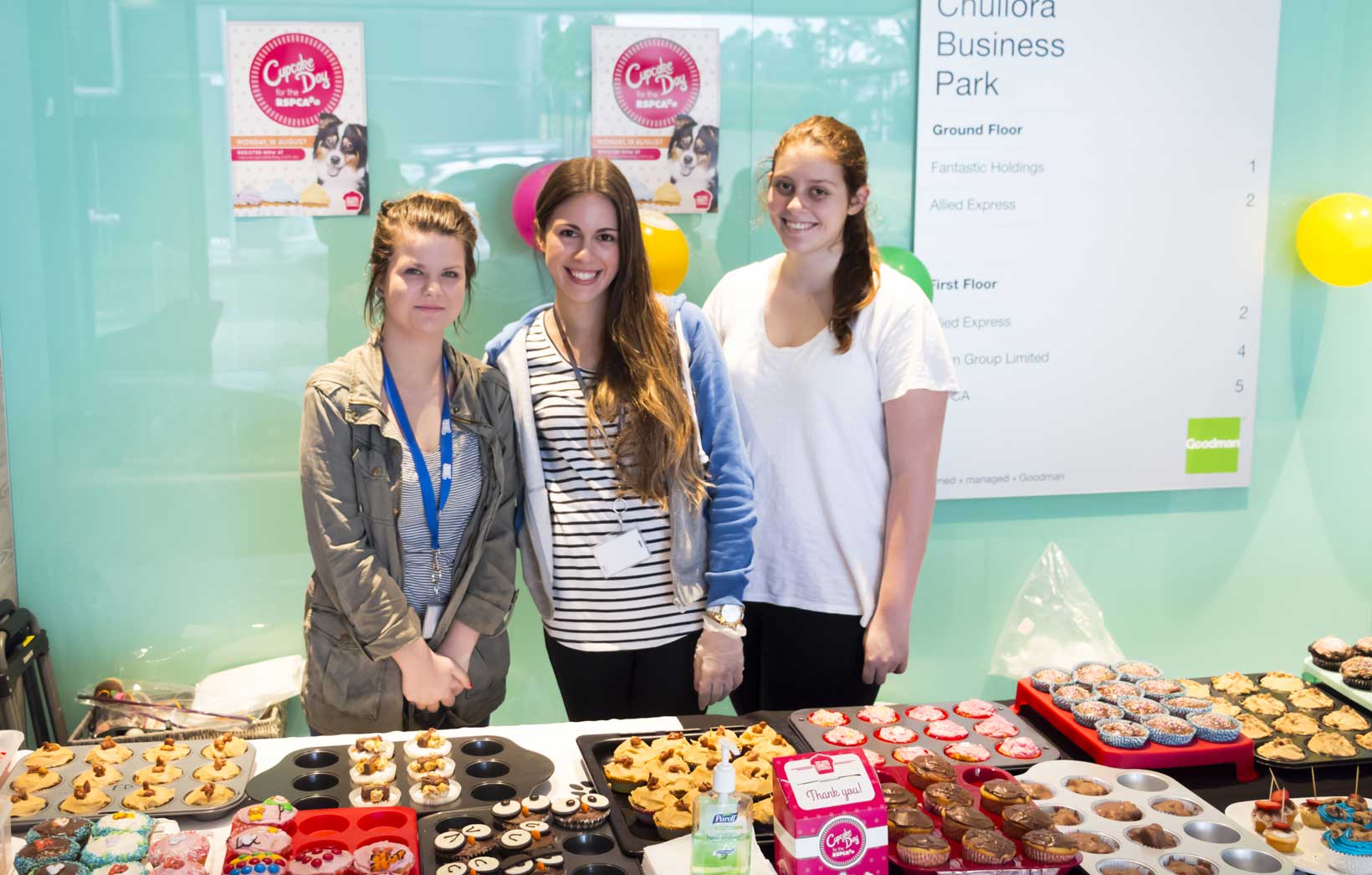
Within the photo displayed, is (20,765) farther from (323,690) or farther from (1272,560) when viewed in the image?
(1272,560)

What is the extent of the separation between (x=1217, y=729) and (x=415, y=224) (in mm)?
1664

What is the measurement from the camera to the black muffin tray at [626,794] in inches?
66.8

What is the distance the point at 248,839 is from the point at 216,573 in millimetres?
2048

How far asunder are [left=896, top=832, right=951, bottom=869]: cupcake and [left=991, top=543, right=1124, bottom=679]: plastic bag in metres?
2.44

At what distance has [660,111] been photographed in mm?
3520

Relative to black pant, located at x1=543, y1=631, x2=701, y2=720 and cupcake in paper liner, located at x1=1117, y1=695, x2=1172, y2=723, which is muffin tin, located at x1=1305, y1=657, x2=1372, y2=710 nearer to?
cupcake in paper liner, located at x1=1117, y1=695, x2=1172, y2=723

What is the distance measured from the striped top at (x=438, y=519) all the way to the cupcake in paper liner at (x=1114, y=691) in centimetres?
122

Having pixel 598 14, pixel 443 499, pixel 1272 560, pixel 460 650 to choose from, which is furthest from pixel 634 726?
pixel 1272 560

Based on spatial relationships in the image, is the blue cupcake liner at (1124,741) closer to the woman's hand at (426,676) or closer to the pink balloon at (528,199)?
the woman's hand at (426,676)

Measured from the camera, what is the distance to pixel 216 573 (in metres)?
3.47

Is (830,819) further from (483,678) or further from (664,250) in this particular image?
(664,250)

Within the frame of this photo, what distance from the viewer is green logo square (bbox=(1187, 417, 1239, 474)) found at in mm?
4023

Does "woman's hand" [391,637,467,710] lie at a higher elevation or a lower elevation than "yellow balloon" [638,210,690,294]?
lower

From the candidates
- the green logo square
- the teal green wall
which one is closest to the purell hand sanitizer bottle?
the teal green wall
